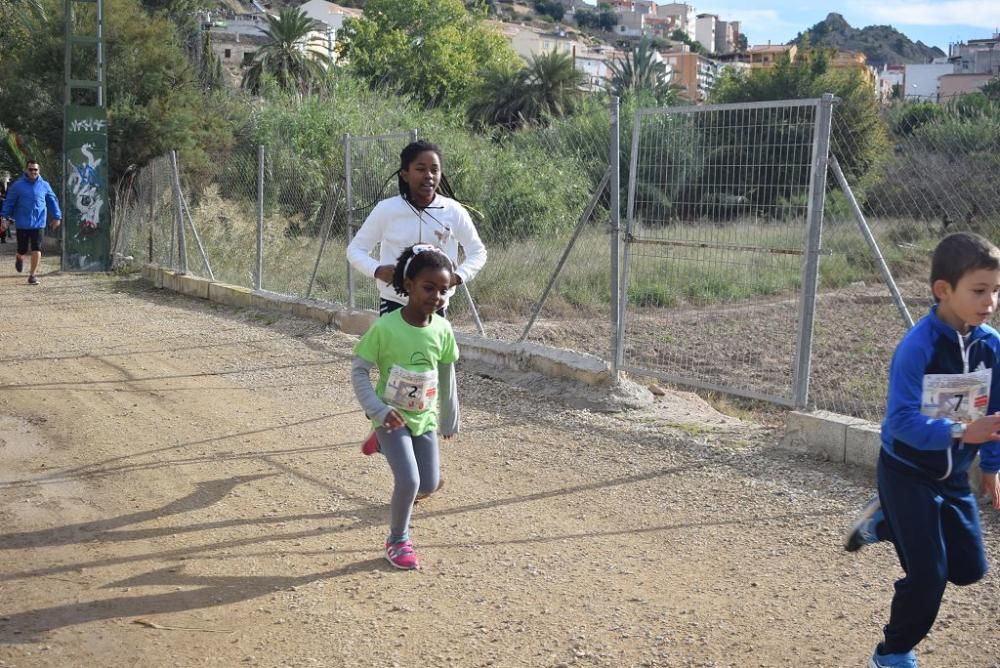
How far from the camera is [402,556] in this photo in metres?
4.90

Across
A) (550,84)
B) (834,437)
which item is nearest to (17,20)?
(834,437)

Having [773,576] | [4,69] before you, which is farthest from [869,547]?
[4,69]

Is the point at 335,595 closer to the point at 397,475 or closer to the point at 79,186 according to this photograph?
the point at 397,475

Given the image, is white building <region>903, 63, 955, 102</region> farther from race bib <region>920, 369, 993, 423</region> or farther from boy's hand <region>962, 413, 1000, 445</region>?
boy's hand <region>962, 413, 1000, 445</region>

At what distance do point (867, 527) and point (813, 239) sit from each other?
3.40m

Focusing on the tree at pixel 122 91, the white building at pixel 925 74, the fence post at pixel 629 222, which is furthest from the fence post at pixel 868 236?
the white building at pixel 925 74

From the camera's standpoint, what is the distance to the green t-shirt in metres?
4.82

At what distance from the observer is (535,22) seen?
195 m

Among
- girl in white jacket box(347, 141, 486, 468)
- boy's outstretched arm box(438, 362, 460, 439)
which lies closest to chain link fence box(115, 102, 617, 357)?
girl in white jacket box(347, 141, 486, 468)

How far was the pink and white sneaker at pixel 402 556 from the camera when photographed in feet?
16.1

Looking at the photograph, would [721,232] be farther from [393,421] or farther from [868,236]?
[393,421]

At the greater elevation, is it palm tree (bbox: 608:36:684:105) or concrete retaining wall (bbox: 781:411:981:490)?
palm tree (bbox: 608:36:684:105)

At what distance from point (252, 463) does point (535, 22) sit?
644ft

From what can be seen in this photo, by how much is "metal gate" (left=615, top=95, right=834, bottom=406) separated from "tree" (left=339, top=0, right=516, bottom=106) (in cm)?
6351
